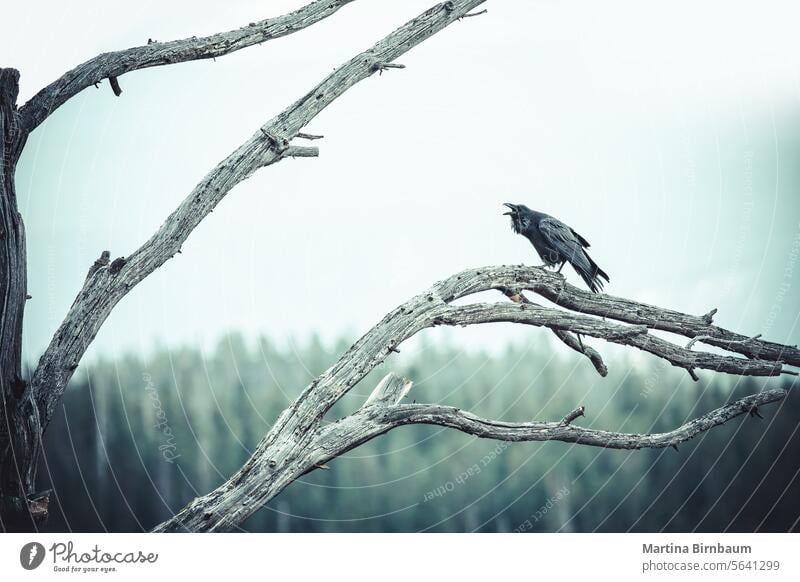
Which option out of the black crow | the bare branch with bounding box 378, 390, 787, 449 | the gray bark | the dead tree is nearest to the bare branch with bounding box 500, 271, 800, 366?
the dead tree

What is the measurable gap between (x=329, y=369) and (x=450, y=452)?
1946 millimetres

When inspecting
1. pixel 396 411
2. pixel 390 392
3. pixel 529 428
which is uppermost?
pixel 390 392

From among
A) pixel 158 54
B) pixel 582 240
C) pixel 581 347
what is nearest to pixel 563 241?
pixel 582 240

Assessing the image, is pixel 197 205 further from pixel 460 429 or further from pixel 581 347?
pixel 581 347

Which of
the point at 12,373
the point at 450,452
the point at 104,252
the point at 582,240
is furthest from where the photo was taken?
the point at 450,452

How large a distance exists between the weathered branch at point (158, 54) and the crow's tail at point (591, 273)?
2.07 meters

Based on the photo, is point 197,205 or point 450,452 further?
point 450,452

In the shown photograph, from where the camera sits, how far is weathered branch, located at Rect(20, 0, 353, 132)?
15.5ft

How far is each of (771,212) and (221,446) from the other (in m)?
3.73

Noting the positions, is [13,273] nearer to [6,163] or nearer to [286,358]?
[6,163]

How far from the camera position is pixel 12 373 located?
4.47 meters

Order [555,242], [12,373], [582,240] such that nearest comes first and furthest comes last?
[12,373] < [555,242] < [582,240]
